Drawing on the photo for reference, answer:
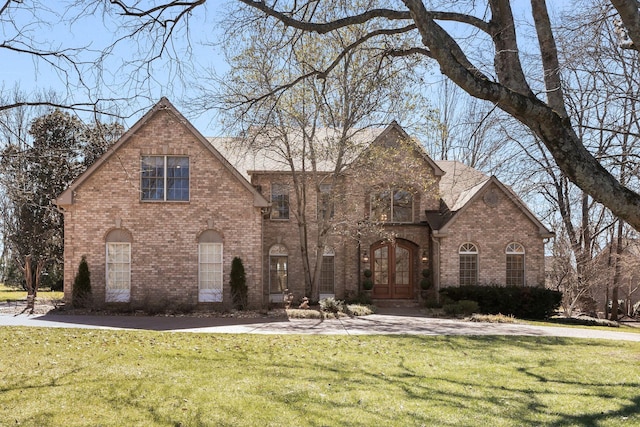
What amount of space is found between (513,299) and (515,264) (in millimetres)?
2463

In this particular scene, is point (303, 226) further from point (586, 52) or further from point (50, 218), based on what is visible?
point (586, 52)

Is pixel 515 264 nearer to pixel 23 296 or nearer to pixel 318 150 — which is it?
pixel 318 150

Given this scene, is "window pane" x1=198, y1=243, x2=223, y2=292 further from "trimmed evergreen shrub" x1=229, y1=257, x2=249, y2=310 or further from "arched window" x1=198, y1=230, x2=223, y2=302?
"trimmed evergreen shrub" x1=229, y1=257, x2=249, y2=310

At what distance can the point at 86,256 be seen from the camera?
68.2ft

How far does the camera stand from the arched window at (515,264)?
24219mm

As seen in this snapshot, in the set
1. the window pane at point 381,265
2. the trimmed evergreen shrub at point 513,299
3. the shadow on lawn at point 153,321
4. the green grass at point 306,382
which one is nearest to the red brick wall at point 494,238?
the trimmed evergreen shrub at point 513,299

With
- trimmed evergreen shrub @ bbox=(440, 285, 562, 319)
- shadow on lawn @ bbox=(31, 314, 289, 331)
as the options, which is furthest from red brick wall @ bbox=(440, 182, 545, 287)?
shadow on lawn @ bbox=(31, 314, 289, 331)

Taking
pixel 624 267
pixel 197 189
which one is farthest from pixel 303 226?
pixel 624 267

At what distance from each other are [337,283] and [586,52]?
63.1 feet

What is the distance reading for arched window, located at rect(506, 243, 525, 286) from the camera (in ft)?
79.5

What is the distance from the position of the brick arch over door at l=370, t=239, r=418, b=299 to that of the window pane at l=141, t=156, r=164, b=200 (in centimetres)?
949

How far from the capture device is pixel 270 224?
2523cm

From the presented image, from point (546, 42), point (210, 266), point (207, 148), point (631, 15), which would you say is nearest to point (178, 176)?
point (207, 148)

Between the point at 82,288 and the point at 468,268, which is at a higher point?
the point at 468,268
